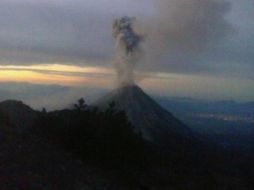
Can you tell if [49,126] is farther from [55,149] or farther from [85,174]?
[85,174]

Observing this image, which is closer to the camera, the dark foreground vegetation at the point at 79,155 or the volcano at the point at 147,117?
the dark foreground vegetation at the point at 79,155

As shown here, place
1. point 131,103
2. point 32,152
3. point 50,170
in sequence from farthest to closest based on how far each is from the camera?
point 131,103, point 32,152, point 50,170

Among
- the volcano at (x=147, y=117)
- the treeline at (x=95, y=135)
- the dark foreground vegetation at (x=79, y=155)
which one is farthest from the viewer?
the volcano at (x=147, y=117)

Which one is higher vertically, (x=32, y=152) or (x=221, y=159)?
(x=32, y=152)

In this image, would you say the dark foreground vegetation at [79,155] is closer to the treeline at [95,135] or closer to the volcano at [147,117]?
the treeline at [95,135]

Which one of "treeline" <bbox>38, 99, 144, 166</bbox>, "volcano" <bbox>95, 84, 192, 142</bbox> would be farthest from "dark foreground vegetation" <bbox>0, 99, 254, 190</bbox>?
"volcano" <bbox>95, 84, 192, 142</bbox>

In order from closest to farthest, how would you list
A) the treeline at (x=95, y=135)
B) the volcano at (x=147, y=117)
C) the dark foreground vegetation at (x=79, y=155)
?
the dark foreground vegetation at (x=79, y=155) < the treeline at (x=95, y=135) < the volcano at (x=147, y=117)

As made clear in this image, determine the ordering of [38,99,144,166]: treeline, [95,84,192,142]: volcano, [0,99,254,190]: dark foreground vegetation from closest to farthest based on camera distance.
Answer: [0,99,254,190]: dark foreground vegetation < [38,99,144,166]: treeline < [95,84,192,142]: volcano

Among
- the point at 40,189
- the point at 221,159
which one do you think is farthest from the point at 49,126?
the point at 221,159

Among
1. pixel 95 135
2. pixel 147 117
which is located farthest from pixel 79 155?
pixel 147 117

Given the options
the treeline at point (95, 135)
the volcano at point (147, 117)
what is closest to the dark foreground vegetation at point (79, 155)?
the treeline at point (95, 135)

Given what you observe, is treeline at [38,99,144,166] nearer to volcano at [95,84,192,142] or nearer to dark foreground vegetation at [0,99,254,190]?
dark foreground vegetation at [0,99,254,190]
